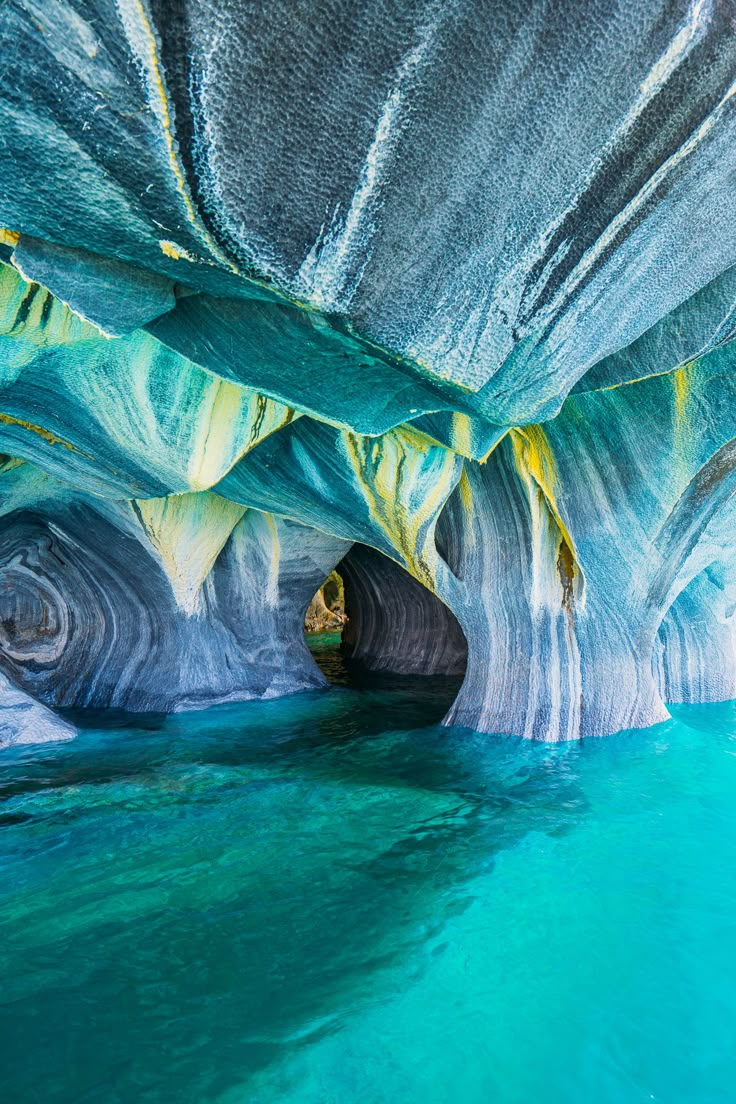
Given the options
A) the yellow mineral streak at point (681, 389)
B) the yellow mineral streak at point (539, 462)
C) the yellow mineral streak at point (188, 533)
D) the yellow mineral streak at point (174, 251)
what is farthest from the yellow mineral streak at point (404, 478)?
the yellow mineral streak at point (174, 251)

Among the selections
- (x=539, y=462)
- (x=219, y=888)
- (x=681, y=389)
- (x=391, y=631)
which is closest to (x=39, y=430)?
(x=219, y=888)

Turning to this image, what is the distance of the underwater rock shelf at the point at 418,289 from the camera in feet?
6.00

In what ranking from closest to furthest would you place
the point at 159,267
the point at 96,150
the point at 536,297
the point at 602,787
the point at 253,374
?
1. the point at 96,150
2. the point at 159,267
3. the point at 536,297
4. the point at 253,374
5. the point at 602,787

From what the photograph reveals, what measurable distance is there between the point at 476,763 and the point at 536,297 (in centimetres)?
355

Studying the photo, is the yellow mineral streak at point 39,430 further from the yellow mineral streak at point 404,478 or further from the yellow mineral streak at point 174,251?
the yellow mineral streak at point 174,251

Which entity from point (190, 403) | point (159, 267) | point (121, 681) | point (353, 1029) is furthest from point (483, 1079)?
point (121, 681)

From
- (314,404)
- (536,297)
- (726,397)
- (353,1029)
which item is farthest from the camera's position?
(726,397)

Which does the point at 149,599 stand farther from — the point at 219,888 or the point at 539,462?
the point at 219,888

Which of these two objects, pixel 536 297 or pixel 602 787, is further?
pixel 602 787

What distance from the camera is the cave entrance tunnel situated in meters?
11.7

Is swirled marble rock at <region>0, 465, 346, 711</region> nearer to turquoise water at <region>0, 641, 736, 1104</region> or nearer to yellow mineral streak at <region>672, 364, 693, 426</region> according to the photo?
turquoise water at <region>0, 641, 736, 1104</region>

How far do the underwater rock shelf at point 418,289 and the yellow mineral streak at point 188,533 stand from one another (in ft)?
4.58

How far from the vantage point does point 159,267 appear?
95.4 inches

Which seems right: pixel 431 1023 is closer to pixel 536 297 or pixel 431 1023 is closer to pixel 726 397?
pixel 536 297
